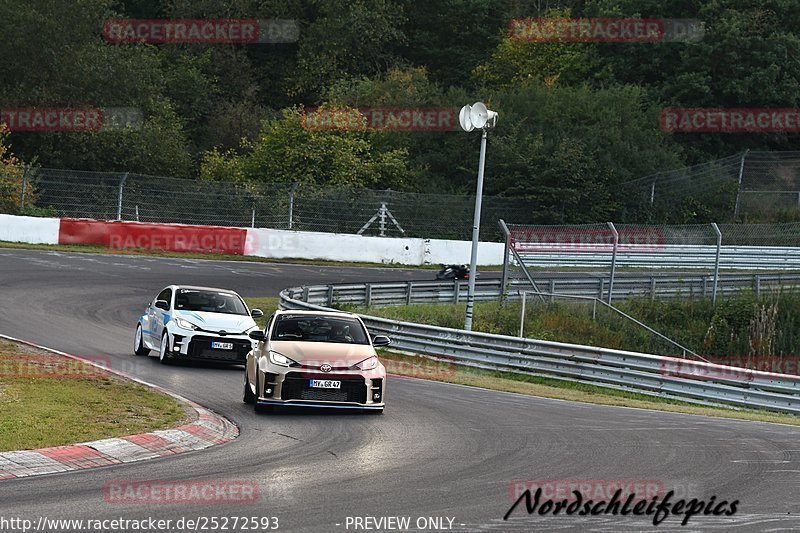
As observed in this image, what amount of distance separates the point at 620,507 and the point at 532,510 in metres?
0.75

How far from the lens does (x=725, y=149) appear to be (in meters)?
64.3

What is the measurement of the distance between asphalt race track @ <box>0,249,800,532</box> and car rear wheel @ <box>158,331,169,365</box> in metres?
0.38

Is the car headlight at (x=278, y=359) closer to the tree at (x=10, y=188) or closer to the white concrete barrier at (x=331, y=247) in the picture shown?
the white concrete barrier at (x=331, y=247)

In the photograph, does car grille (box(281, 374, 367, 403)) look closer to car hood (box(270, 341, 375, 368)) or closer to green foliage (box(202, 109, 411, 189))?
car hood (box(270, 341, 375, 368))

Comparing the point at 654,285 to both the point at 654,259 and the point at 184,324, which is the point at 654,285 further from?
the point at 184,324

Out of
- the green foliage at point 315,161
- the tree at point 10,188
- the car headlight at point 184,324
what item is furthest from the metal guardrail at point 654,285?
the green foliage at point 315,161

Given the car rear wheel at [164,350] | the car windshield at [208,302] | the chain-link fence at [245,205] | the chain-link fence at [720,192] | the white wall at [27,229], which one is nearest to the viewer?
the car rear wheel at [164,350]

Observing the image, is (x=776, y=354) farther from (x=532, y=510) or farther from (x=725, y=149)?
(x=725, y=149)

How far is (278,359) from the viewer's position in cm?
1477

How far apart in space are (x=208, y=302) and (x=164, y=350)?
1337mm

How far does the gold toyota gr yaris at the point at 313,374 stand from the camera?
14.5 m

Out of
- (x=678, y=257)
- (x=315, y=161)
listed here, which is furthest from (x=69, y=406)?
(x=315, y=161)

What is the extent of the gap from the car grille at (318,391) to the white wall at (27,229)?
1081 inches

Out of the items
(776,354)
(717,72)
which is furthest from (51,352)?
(717,72)
